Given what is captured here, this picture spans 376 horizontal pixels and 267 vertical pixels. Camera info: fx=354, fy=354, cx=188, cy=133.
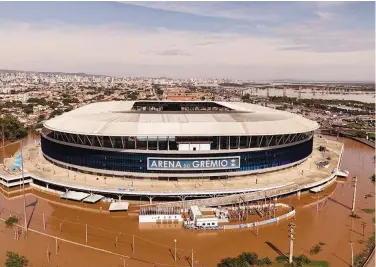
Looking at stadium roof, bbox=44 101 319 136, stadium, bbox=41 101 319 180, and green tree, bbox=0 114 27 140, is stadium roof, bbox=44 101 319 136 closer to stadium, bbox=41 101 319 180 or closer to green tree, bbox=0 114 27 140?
stadium, bbox=41 101 319 180

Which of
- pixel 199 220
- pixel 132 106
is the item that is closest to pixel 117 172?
pixel 199 220

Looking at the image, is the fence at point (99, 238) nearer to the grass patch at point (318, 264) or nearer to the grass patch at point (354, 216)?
the grass patch at point (318, 264)

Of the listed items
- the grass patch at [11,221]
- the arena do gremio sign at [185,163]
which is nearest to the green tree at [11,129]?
the grass patch at [11,221]

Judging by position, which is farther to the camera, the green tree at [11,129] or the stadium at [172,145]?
the green tree at [11,129]

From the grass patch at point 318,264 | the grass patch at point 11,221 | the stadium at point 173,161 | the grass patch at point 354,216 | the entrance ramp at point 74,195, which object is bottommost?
the grass patch at point 318,264

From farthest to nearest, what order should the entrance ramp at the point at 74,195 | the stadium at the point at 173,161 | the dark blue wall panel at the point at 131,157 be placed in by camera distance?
the dark blue wall panel at the point at 131,157 → the stadium at the point at 173,161 → the entrance ramp at the point at 74,195

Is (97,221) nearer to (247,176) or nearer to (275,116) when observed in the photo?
(247,176)

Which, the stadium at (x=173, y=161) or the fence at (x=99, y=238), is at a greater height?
the stadium at (x=173, y=161)
